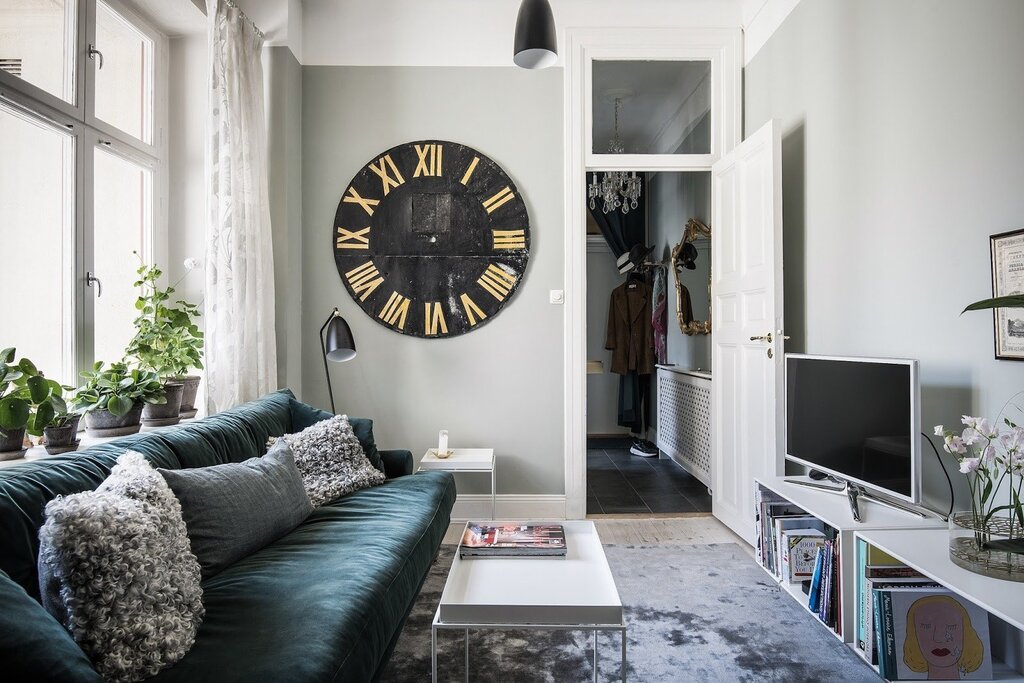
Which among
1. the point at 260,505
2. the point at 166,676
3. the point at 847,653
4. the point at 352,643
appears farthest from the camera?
the point at 847,653

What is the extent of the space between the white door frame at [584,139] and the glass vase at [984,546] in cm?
200

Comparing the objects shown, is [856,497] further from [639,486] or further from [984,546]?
[639,486]

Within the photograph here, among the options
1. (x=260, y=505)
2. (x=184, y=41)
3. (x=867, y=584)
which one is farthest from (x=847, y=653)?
(x=184, y=41)

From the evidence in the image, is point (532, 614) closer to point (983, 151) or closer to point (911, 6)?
point (983, 151)

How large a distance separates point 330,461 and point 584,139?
2228mm

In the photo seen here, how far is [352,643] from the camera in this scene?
4.47ft

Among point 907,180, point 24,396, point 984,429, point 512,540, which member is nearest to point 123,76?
point 24,396

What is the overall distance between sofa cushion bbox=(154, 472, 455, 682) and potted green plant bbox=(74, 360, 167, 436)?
739mm

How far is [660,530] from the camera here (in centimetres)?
326

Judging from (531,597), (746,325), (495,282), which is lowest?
(531,597)

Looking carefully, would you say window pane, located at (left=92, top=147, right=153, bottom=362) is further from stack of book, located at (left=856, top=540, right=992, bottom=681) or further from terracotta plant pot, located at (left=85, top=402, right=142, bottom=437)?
stack of book, located at (left=856, top=540, right=992, bottom=681)

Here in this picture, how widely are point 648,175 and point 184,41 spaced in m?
4.29

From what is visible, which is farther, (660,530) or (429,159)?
(429,159)

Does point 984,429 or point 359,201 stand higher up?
point 359,201
